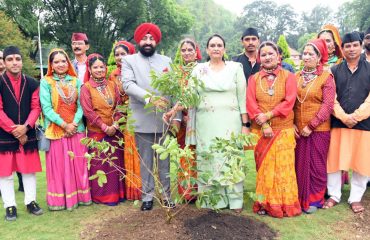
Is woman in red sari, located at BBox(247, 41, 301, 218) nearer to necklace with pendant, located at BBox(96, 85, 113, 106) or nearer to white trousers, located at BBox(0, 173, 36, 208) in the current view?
necklace with pendant, located at BBox(96, 85, 113, 106)

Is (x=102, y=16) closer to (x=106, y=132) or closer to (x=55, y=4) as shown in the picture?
(x=55, y=4)

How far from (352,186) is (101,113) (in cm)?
326

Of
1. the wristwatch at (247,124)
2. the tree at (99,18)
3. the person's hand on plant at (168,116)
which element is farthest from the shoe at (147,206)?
the tree at (99,18)

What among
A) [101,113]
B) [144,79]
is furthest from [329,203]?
[101,113]

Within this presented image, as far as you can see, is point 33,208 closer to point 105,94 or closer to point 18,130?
point 18,130

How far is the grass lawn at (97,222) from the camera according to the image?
3.90m

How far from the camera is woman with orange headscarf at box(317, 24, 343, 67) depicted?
199 inches

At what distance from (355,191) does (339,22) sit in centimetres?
9081

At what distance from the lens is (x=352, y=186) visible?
4.56 meters

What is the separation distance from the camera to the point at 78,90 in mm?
4699

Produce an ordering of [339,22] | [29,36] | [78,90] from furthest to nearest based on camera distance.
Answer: [339,22]
[29,36]
[78,90]

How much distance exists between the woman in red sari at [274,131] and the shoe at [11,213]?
2.94m

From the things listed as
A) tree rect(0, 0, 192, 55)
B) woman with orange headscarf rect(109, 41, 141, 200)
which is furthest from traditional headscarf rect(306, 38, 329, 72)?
tree rect(0, 0, 192, 55)

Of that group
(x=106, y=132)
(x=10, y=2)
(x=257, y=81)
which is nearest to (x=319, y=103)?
(x=257, y=81)
